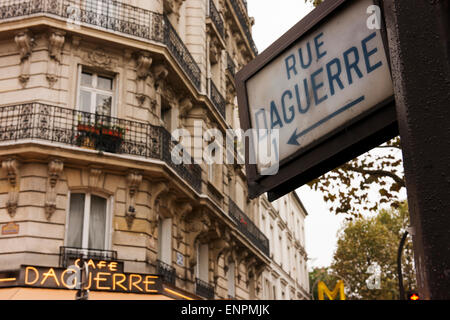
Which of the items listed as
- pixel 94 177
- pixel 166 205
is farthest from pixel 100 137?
pixel 166 205

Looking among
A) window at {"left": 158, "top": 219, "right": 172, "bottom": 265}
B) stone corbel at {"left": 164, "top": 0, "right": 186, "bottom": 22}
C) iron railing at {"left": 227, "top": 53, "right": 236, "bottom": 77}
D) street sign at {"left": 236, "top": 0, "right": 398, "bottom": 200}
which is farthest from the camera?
iron railing at {"left": 227, "top": 53, "right": 236, "bottom": 77}

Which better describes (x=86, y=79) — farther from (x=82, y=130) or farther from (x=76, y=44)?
(x=82, y=130)

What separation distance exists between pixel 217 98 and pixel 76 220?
35.4ft

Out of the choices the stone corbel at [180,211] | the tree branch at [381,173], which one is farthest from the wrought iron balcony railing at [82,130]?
the tree branch at [381,173]

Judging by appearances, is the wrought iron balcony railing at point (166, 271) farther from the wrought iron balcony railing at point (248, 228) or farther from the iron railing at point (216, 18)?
the iron railing at point (216, 18)

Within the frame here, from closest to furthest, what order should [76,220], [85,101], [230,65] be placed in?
1. [76,220]
2. [85,101]
3. [230,65]

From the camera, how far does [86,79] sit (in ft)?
57.9

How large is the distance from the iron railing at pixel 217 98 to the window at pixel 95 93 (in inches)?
258

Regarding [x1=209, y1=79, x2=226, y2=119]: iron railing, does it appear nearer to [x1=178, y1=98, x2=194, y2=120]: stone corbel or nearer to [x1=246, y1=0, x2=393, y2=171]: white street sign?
[x1=178, y1=98, x2=194, y2=120]: stone corbel

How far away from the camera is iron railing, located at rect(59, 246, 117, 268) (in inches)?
604

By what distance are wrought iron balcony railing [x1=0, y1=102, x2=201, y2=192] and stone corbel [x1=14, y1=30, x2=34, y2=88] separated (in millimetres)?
995

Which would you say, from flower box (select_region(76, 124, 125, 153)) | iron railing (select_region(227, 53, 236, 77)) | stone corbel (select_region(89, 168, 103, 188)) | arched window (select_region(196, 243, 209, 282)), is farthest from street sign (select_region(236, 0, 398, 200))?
iron railing (select_region(227, 53, 236, 77))
